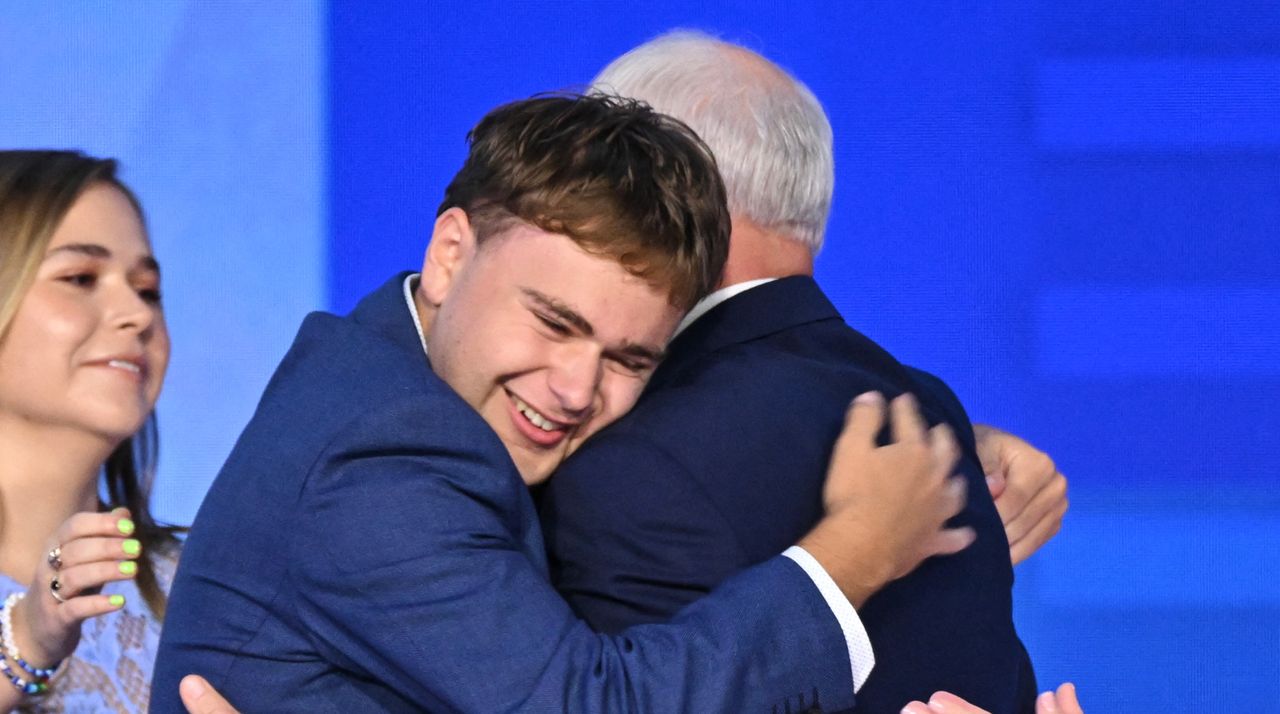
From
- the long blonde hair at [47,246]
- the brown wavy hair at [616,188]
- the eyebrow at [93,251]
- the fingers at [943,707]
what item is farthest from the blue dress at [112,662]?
the fingers at [943,707]

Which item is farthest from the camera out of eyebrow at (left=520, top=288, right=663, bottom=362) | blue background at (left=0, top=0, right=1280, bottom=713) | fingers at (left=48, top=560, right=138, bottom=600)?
blue background at (left=0, top=0, right=1280, bottom=713)

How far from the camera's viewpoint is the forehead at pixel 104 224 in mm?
2316

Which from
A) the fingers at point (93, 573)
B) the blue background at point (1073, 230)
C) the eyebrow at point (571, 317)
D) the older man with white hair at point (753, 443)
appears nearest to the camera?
the older man with white hair at point (753, 443)

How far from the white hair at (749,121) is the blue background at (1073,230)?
154 cm

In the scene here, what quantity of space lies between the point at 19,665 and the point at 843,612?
1235 mm

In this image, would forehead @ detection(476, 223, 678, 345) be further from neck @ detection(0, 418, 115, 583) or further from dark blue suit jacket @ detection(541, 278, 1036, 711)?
neck @ detection(0, 418, 115, 583)

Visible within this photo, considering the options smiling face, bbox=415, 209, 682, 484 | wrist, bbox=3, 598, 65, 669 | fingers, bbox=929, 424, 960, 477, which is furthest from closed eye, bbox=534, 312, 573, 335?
wrist, bbox=3, 598, 65, 669

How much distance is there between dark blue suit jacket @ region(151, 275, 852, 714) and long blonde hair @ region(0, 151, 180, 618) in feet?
3.49

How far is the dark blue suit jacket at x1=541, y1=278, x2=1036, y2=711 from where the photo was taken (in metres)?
1.34

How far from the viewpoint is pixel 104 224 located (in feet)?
7.71

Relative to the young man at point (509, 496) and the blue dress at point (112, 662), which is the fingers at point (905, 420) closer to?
the young man at point (509, 496)

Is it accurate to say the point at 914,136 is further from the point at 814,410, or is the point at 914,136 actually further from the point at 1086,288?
the point at 814,410

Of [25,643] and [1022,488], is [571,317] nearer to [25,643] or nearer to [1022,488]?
[1022,488]

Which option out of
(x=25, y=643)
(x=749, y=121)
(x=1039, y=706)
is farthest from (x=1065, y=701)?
(x=25, y=643)
